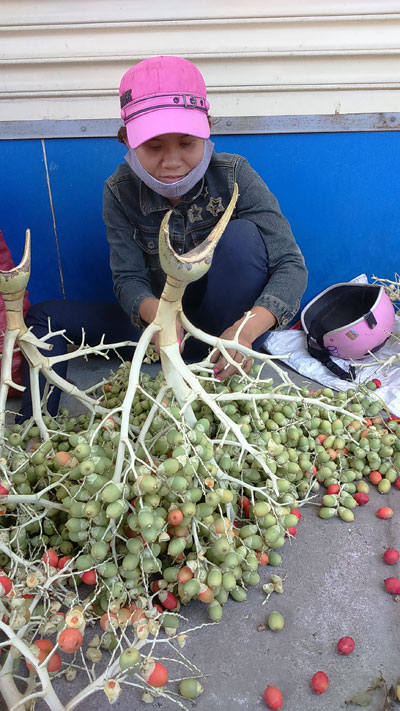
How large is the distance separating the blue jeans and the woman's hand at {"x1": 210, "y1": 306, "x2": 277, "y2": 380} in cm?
30

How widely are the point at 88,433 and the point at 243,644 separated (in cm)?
63

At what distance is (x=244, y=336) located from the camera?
1.87 m

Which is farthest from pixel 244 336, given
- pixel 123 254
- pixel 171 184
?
pixel 123 254

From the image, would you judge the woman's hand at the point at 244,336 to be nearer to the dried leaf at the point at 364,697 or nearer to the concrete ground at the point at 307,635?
the concrete ground at the point at 307,635

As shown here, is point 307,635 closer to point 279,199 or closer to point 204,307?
point 204,307

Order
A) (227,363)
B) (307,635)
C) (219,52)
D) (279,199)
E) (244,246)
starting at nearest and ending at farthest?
(307,635) < (227,363) < (244,246) < (219,52) < (279,199)

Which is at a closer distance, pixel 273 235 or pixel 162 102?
pixel 162 102

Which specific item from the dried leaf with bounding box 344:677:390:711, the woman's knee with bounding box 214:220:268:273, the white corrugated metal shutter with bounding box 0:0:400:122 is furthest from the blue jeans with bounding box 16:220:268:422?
the dried leaf with bounding box 344:677:390:711

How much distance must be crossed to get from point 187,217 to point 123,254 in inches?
11.7

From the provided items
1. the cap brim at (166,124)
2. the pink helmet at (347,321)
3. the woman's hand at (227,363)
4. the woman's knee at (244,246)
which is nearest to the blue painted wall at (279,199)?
the pink helmet at (347,321)

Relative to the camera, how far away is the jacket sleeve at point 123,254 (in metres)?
2.19

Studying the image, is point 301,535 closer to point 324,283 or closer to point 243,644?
point 243,644

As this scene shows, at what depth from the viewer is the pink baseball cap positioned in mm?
1734

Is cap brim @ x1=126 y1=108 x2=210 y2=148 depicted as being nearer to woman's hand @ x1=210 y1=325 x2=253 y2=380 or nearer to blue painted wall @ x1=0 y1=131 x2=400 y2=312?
woman's hand @ x1=210 y1=325 x2=253 y2=380
